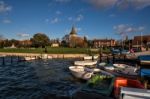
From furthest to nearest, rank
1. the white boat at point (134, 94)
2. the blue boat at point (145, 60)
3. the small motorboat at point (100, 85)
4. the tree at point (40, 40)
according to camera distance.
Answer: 1. the tree at point (40, 40)
2. the blue boat at point (145, 60)
3. the small motorboat at point (100, 85)
4. the white boat at point (134, 94)

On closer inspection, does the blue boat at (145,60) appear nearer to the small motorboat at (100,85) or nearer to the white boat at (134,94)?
the small motorboat at (100,85)

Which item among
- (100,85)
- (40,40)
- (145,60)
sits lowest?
(100,85)

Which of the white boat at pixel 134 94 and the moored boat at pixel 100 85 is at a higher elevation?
the white boat at pixel 134 94

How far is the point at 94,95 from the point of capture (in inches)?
651

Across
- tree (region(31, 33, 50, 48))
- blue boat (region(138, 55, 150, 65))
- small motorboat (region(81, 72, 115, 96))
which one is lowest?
small motorboat (region(81, 72, 115, 96))

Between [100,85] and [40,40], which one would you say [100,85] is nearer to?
[100,85]

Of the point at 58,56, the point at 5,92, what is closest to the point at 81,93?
the point at 5,92

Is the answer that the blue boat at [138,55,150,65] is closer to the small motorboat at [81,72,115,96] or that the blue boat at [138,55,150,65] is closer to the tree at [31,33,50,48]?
the small motorboat at [81,72,115,96]

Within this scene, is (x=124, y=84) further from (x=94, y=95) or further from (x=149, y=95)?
(x=149, y=95)

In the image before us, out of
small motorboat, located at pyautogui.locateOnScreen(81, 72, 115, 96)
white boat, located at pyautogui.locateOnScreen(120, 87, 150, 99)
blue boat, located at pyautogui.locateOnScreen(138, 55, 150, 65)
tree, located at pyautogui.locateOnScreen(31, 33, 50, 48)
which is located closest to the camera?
white boat, located at pyautogui.locateOnScreen(120, 87, 150, 99)

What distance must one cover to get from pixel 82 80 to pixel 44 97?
32.1ft

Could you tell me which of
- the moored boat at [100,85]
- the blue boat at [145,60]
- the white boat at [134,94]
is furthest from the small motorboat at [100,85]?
the blue boat at [145,60]

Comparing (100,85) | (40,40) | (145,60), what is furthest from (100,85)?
(40,40)

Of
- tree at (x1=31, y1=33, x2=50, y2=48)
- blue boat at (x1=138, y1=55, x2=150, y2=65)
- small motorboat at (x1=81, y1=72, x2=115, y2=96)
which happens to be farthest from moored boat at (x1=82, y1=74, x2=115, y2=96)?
tree at (x1=31, y1=33, x2=50, y2=48)
